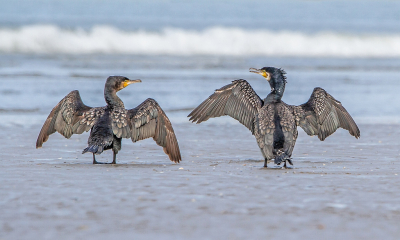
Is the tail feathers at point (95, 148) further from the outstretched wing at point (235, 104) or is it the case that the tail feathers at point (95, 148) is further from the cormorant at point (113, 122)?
the outstretched wing at point (235, 104)

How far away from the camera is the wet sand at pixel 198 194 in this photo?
4.24 meters

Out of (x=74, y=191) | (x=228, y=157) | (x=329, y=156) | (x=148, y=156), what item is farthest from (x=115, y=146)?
(x=329, y=156)

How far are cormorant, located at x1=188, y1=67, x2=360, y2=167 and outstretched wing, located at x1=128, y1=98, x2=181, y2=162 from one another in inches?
24.9

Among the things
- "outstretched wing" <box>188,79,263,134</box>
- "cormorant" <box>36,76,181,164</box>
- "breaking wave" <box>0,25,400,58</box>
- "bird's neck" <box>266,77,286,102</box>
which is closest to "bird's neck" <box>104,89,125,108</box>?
"cormorant" <box>36,76,181,164</box>

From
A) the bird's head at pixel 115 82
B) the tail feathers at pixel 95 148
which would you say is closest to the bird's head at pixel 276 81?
the bird's head at pixel 115 82

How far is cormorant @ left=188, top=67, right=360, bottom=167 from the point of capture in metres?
7.22

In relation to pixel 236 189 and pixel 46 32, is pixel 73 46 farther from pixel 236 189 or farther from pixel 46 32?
pixel 236 189

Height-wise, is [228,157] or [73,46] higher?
[73,46]

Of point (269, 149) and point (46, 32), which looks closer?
point (269, 149)

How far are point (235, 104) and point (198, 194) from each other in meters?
2.82

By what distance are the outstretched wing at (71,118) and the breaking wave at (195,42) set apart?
23835mm

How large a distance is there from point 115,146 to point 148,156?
719 millimetres

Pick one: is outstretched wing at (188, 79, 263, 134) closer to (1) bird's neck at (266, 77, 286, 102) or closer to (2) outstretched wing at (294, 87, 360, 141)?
(1) bird's neck at (266, 77, 286, 102)

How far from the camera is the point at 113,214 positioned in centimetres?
459
